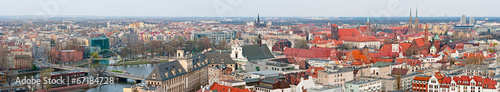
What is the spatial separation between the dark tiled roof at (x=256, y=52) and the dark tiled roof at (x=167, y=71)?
529cm

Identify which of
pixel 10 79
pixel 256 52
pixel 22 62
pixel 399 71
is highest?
pixel 256 52

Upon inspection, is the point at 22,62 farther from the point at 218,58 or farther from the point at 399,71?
the point at 399,71

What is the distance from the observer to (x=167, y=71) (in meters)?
17.3

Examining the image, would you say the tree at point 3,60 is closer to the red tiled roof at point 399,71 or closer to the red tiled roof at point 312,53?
the red tiled roof at point 312,53

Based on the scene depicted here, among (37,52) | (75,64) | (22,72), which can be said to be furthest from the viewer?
(37,52)

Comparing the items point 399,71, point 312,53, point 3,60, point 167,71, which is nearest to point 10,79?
point 3,60

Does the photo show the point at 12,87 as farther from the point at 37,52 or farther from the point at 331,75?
the point at 37,52

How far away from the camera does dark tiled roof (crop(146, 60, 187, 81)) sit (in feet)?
54.8

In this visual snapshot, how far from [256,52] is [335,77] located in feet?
23.1

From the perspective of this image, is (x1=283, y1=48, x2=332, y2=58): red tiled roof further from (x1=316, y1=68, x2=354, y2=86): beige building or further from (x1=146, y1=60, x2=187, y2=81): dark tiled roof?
(x1=146, y1=60, x2=187, y2=81): dark tiled roof

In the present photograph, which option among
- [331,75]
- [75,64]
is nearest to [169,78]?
[331,75]

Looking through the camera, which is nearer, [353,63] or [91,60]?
[353,63]

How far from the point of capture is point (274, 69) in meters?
20.4

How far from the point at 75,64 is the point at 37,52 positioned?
20.2ft
